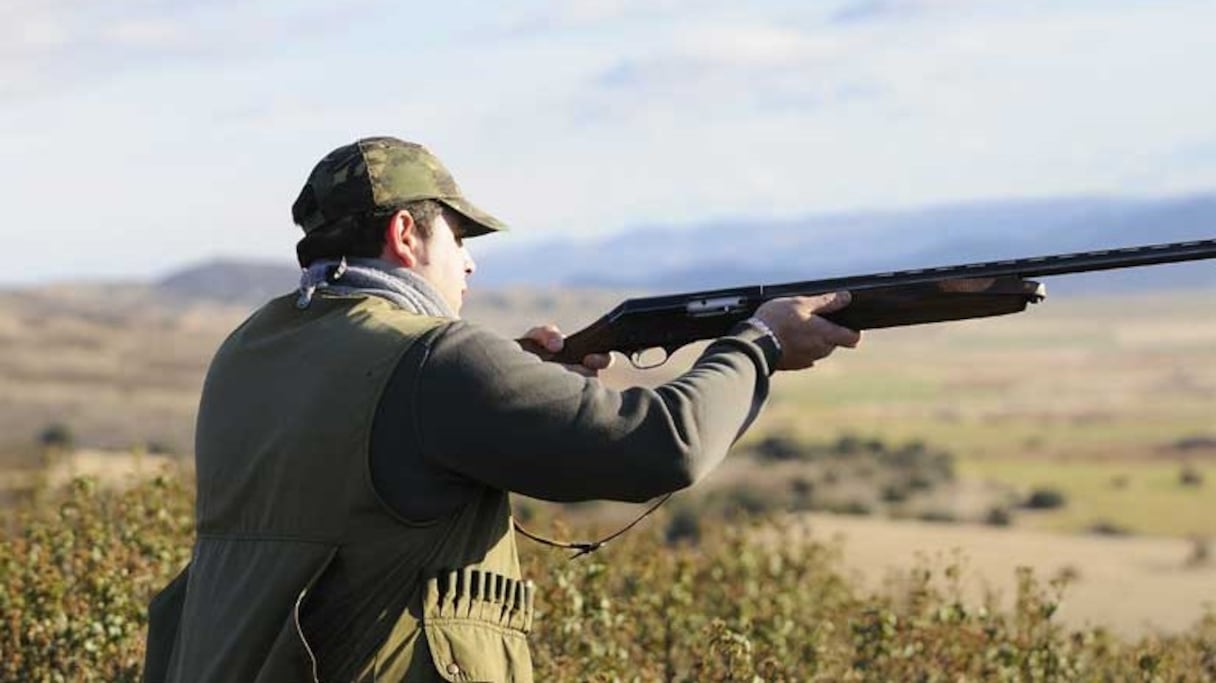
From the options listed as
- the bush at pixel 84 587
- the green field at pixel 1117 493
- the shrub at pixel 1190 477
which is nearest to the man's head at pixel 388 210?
the bush at pixel 84 587

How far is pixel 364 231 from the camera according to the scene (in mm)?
4062

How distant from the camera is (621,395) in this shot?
3799 millimetres

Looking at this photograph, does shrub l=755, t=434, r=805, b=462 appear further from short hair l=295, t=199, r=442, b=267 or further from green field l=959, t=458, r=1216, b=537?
short hair l=295, t=199, r=442, b=267

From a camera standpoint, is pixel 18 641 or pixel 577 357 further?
pixel 18 641

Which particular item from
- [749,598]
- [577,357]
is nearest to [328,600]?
[577,357]

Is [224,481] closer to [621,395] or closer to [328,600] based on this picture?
[328,600]

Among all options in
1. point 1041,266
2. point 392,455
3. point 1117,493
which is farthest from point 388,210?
point 1117,493

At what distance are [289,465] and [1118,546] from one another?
27025mm

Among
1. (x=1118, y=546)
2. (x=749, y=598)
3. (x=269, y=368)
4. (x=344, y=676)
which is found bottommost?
(x=1118, y=546)

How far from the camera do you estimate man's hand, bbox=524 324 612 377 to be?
199 inches

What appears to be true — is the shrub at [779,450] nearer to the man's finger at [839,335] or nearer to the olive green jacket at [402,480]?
→ the man's finger at [839,335]

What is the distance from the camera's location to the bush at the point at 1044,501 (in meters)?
44.1

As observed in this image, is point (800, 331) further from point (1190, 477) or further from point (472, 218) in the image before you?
point (1190, 477)

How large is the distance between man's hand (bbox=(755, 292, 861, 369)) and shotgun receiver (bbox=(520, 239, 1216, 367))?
0.09 metres
